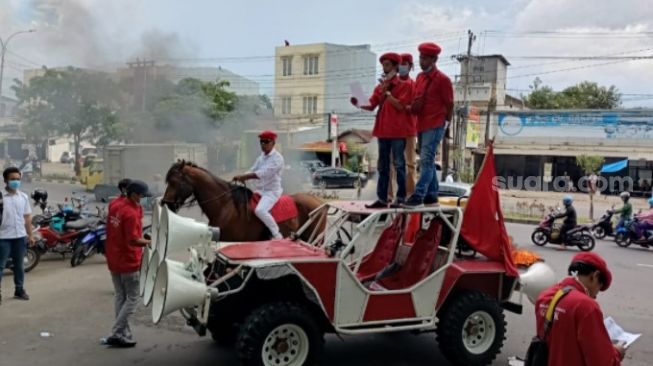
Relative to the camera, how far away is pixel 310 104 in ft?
171

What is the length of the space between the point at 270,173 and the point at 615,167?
1336 inches

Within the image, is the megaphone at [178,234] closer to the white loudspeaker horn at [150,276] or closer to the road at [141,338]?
the white loudspeaker horn at [150,276]

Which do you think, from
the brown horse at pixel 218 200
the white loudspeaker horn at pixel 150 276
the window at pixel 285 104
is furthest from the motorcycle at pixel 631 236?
the window at pixel 285 104

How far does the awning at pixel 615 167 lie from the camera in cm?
3681

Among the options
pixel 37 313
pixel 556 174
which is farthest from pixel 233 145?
pixel 556 174

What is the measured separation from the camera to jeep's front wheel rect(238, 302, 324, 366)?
5094 mm

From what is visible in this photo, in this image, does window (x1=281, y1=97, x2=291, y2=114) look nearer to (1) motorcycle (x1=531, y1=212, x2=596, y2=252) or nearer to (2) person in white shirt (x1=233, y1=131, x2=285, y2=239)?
(1) motorcycle (x1=531, y1=212, x2=596, y2=252)

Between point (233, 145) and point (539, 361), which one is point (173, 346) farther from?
point (233, 145)

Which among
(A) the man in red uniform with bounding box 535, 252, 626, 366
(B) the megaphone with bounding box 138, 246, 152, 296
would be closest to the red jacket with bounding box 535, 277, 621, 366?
(A) the man in red uniform with bounding box 535, 252, 626, 366

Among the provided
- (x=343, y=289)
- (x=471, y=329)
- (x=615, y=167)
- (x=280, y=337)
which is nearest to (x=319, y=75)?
(x=615, y=167)

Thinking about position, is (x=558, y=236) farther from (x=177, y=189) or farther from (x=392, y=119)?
(x=177, y=189)

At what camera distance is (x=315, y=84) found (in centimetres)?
5128

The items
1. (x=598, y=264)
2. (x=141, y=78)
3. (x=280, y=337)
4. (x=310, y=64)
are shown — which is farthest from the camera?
(x=310, y=64)

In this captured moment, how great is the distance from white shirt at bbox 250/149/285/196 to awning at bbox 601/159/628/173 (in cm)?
3350
